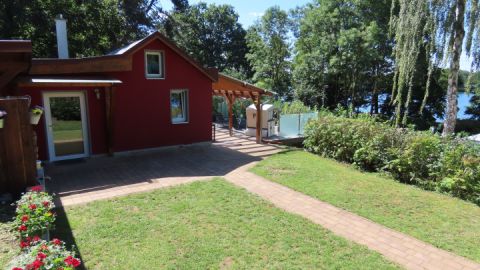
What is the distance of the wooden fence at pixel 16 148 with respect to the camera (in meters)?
5.29

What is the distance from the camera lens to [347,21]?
22.0m

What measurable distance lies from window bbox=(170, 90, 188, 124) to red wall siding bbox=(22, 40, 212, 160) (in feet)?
0.58

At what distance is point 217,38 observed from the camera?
119 ft

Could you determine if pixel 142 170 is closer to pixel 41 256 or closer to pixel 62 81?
pixel 62 81

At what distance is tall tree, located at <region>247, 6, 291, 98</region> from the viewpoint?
2628 cm

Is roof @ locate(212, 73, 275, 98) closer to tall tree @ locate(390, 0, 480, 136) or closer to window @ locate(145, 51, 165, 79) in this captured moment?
window @ locate(145, 51, 165, 79)

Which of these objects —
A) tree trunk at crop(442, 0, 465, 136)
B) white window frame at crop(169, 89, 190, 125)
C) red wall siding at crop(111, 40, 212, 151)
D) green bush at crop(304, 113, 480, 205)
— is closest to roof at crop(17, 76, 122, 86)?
red wall siding at crop(111, 40, 212, 151)

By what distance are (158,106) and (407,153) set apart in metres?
7.83

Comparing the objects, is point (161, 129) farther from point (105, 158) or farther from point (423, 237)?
point (423, 237)

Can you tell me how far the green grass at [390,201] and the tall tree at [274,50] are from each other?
57.6ft

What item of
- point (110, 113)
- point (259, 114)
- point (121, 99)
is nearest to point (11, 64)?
point (110, 113)

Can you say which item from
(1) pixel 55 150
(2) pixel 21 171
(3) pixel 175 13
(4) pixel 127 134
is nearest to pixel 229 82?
(4) pixel 127 134

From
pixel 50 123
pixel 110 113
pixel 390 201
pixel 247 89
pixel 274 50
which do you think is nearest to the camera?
pixel 390 201

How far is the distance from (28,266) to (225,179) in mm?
5495
